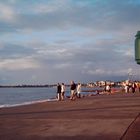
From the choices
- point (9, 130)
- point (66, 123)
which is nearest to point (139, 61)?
point (9, 130)

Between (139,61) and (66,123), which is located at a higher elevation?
(139,61)

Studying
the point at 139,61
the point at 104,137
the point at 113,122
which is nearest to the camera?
the point at 139,61

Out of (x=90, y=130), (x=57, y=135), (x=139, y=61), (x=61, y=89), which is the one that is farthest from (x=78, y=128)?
(x=61, y=89)

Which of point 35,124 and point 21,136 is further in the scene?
point 35,124

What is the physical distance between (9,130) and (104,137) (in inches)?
138

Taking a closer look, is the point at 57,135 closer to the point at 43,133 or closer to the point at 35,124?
the point at 43,133

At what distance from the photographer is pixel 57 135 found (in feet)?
39.8

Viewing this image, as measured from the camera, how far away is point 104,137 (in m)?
11.6

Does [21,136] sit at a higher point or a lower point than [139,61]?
lower

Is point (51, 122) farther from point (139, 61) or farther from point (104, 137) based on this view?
point (139, 61)

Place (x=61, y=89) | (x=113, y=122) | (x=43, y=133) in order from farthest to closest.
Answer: (x=61, y=89) → (x=113, y=122) → (x=43, y=133)

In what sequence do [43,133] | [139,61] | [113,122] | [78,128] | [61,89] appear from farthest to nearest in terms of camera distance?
1. [61,89]
2. [113,122]
3. [78,128]
4. [43,133]
5. [139,61]

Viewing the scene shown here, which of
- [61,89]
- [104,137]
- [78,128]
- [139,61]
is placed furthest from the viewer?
[61,89]

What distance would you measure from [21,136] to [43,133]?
0.76 metres
